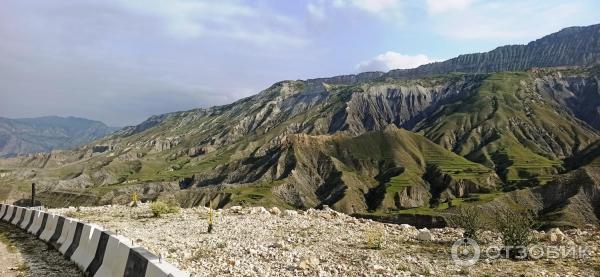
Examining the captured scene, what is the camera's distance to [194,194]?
169250mm

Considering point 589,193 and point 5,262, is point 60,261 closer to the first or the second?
point 5,262

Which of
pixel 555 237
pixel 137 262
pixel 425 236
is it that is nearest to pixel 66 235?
pixel 137 262

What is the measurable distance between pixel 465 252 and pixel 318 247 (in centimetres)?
404

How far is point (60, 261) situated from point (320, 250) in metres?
7.75

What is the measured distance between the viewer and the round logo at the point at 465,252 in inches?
513

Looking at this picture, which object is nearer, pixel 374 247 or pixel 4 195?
pixel 374 247

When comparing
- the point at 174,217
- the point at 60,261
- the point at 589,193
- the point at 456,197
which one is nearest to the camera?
the point at 60,261

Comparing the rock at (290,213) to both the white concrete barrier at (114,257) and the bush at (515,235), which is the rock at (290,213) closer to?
the bush at (515,235)

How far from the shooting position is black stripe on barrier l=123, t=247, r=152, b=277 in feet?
33.2

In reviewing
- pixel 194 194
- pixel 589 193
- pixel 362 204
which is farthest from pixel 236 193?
pixel 589 193

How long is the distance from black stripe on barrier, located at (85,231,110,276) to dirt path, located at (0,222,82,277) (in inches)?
21.4

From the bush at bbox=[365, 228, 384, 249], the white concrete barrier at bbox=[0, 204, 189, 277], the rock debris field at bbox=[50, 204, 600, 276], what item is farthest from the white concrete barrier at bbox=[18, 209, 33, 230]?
the bush at bbox=[365, 228, 384, 249]

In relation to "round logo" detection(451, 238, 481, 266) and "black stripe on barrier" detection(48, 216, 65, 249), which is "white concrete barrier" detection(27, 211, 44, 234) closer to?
"black stripe on barrier" detection(48, 216, 65, 249)

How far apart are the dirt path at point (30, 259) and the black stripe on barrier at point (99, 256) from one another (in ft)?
1.79
